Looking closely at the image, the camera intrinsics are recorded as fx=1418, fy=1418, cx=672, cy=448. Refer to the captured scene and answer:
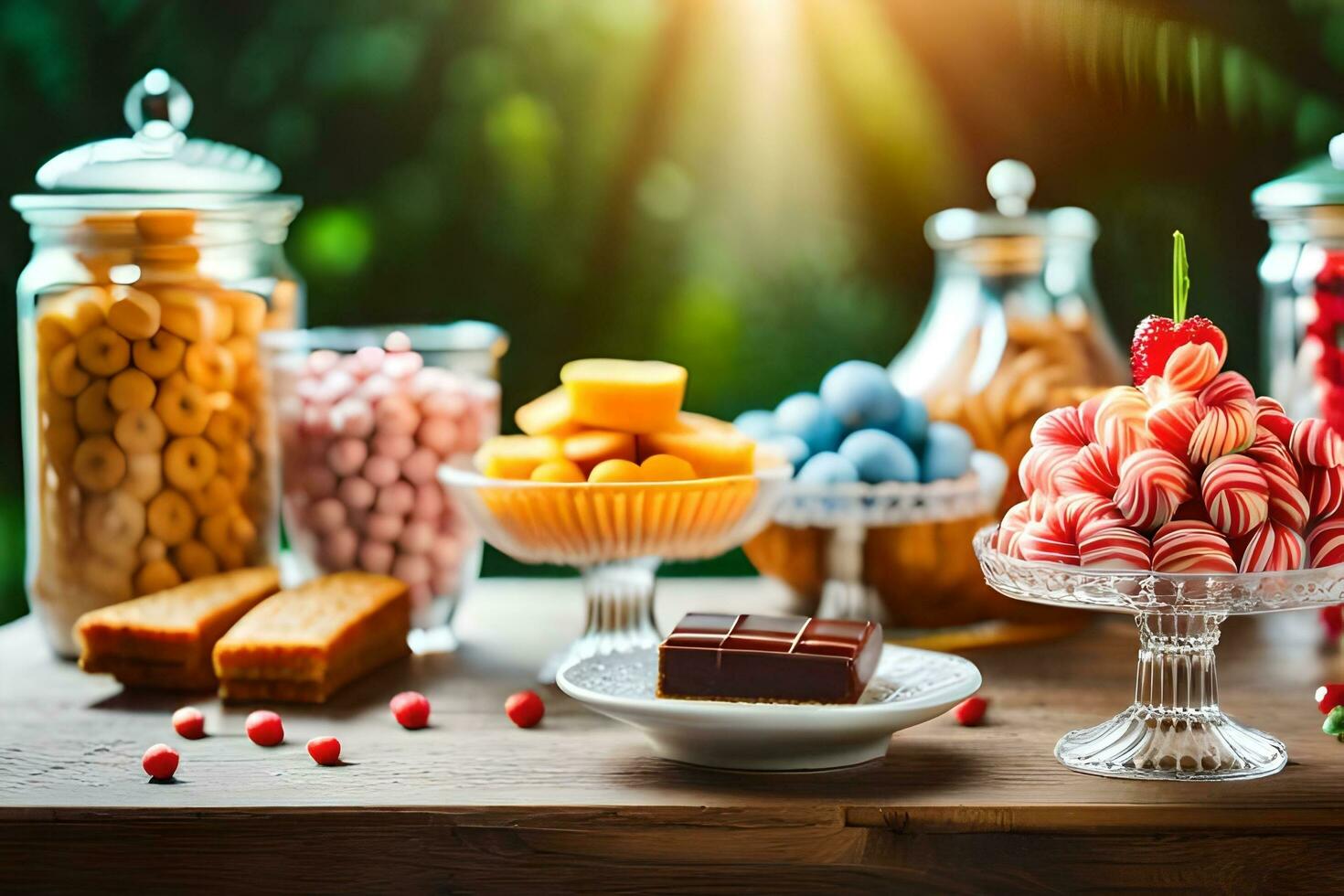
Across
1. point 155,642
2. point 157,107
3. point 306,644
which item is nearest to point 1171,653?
point 306,644

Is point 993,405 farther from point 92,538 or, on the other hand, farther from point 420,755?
point 92,538

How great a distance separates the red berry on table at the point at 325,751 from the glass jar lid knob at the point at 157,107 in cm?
63

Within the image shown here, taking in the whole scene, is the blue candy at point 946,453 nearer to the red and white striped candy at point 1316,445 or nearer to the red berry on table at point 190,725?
the red and white striped candy at point 1316,445

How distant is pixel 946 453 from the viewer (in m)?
1.17

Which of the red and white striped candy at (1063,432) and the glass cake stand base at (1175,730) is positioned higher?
the red and white striped candy at (1063,432)

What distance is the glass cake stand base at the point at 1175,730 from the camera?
32.6 inches

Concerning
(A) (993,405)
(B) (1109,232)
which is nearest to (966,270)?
(A) (993,405)

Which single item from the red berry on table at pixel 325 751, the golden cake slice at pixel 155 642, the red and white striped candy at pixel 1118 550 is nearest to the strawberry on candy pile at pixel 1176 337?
the red and white striped candy at pixel 1118 550

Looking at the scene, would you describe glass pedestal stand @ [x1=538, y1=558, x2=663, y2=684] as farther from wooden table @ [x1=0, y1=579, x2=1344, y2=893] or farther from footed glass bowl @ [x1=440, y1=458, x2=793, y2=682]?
wooden table @ [x1=0, y1=579, x2=1344, y2=893]

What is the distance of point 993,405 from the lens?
122 centimetres

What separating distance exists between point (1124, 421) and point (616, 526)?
15.2 inches

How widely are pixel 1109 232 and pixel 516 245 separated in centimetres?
67

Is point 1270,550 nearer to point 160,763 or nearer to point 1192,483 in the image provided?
point 1192,483

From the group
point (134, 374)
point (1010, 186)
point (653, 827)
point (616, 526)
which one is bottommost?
point (653, 827)
